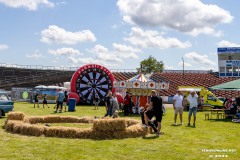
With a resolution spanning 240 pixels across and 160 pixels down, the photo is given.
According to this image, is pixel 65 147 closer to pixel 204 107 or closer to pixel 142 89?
pixel 142 89

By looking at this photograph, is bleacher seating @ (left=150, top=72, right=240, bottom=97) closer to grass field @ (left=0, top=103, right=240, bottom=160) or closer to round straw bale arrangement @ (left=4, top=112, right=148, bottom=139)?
round straw bale arrangement @ (left=4, top=112, right=148, bottom=139)

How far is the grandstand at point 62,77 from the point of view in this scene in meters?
54.4

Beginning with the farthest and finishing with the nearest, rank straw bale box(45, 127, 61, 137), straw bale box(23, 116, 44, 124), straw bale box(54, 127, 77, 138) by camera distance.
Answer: straw bale box(23, 116, 44, 124) → straw bale box(45, 127, 61, 137) → straw bale box(54, 127, 77, 138)

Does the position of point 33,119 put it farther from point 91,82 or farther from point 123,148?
point 91,82

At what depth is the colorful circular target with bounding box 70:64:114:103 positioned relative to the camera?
3543 cm

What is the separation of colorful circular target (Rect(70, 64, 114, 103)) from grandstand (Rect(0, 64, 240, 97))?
53.9 ft

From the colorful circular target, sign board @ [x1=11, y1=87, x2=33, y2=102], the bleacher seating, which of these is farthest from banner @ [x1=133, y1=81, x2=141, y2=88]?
the bleacher seating

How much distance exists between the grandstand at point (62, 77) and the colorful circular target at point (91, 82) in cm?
1641

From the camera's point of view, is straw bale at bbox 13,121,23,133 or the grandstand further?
the grandstand

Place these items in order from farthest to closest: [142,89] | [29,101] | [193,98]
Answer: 1. [29,101]
2. [142,89]
3. [193,98]

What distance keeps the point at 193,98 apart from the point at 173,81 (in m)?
39.2

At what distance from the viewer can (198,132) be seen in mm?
→ 13898

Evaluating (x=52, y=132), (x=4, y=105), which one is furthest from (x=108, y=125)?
(x=4, y=105)

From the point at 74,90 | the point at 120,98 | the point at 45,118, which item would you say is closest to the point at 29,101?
the point at 74,90
